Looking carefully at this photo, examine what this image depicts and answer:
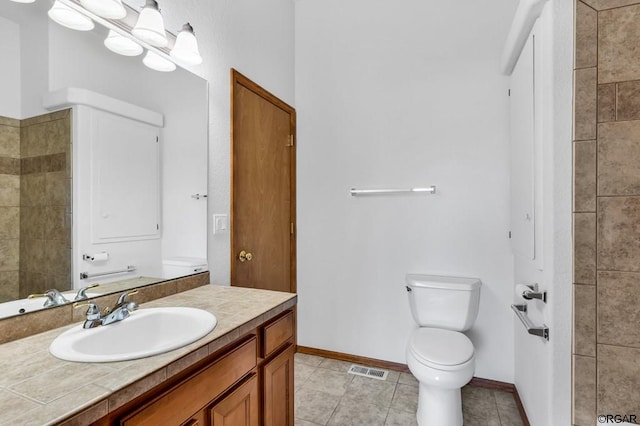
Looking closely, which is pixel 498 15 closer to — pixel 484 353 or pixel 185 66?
pixel 185 66

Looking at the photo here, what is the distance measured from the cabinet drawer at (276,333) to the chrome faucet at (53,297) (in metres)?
0.69

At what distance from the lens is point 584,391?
118 centimetres

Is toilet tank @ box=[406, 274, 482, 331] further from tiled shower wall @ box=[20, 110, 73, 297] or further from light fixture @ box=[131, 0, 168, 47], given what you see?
light fixture @ box=[131, 0, 168, 47]

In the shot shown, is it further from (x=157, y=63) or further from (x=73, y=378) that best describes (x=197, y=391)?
(x=157, y=63)

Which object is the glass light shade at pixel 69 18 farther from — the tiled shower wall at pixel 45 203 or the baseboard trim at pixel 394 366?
the baseboard trim at pixel 394 366

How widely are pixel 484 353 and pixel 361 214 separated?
1.27 m

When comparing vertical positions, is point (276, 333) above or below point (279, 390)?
above

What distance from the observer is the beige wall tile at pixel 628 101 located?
3.76 feet

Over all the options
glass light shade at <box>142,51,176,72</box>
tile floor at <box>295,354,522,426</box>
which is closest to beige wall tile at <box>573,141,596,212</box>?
tile floor at <box>295,354,522,426</box>

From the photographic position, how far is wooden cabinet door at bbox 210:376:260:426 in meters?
0.97

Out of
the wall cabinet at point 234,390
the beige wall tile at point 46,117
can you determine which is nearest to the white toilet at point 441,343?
the wall cabinet at point 234,390

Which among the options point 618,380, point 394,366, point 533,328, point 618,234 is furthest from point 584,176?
point 394,366

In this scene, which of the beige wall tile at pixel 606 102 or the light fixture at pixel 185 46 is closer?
the beige wall tile at pixel 606 102

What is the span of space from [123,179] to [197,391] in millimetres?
867
